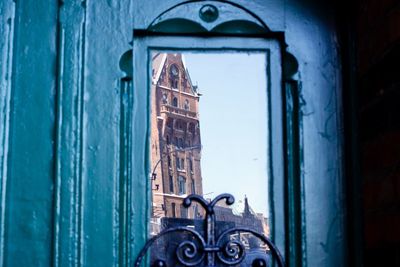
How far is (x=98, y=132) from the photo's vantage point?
2076 mm

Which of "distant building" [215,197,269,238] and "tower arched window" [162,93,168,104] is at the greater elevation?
"tower arched window" [162,93,168,104]

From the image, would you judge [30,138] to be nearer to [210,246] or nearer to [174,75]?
[174,75]

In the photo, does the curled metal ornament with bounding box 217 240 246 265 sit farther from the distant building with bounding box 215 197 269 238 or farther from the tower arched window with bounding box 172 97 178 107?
the tower arched window with bounding box 172 97 178 107

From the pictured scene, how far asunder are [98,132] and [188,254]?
0.36 metres

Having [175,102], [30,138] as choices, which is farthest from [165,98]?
[30,138]

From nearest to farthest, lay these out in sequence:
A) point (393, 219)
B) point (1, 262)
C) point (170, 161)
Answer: point (393, 219) → point (1, 262) → point (170, 161)

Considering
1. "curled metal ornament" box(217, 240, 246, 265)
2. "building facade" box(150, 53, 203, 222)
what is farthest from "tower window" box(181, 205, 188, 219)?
"curled metal ornament" box(217, 240, 246, 265)

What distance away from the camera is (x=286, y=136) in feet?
6.94

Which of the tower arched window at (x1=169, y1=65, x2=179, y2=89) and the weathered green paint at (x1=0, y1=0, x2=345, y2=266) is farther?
the tower arched window at (x1=169, y1=65, x2=179, y2=89)

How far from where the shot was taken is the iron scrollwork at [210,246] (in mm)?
2059

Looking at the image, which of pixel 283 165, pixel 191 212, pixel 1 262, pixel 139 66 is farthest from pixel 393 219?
pixel 1 262

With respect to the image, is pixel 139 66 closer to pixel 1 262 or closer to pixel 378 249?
pixel 1 262

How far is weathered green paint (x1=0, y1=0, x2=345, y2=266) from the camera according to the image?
2029 mm

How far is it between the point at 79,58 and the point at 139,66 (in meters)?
0.15
